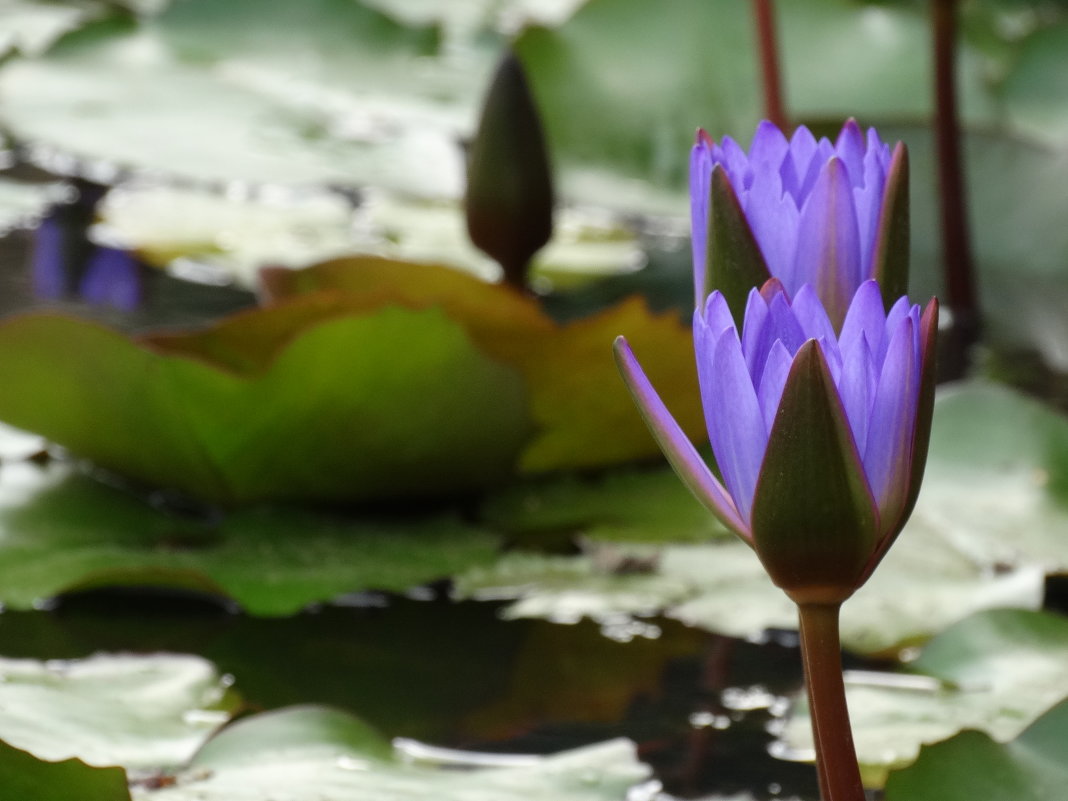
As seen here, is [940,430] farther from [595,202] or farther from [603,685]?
[595,202]

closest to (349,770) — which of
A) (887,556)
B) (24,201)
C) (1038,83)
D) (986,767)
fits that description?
(986,767)

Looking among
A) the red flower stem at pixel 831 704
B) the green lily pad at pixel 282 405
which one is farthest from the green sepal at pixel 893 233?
the green lily pad at pixel 282 405

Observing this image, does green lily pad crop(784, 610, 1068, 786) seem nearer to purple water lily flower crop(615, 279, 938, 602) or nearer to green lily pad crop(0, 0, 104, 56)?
purple water lily flower crop(615, 279, 938, 602)

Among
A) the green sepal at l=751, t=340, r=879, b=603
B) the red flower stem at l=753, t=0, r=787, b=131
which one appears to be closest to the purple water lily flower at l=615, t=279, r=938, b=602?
the green sepal at l=751, t=340, r=879, b=603

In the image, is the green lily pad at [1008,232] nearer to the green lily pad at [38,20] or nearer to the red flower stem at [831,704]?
the red flower stem at [831,704]

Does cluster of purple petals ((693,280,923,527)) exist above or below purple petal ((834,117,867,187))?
below

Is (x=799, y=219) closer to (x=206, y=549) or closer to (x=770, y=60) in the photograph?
(x=206, y=549)

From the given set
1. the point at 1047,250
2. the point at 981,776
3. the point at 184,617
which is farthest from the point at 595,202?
the point at 981,776
